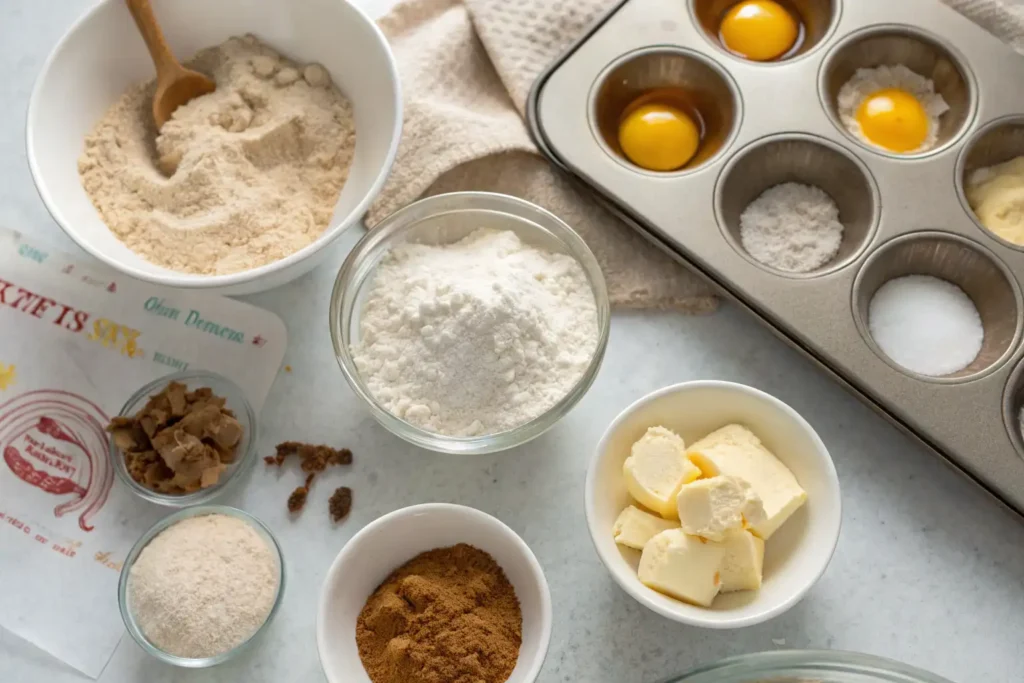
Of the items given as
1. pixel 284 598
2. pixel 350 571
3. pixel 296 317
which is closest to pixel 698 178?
pixel 296 317

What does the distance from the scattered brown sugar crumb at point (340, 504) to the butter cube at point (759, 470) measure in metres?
0.53

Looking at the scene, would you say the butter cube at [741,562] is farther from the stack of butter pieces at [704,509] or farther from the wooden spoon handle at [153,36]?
the wooden spoon handle at [153,36]

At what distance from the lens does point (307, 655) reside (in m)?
1.38

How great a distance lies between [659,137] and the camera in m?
1.60

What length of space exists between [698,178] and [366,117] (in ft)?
1.80

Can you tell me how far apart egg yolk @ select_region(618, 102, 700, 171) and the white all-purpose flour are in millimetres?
331

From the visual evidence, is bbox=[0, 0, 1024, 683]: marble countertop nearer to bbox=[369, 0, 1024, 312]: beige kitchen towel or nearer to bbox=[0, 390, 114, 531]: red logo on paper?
bbox=[369, 0, 1024, 312]: beige kitchen towel

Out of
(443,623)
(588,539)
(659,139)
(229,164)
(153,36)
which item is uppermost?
(153,36)

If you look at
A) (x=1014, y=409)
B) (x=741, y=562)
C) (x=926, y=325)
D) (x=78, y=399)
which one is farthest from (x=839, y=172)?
(x=78, y=399)

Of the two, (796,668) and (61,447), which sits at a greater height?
(61,447)

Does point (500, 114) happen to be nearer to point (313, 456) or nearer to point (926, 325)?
point (313, 456)

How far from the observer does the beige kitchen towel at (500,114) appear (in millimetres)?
1559

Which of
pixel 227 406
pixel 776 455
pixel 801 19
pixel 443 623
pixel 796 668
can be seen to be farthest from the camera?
pixel 801 19

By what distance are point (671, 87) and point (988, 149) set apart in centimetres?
54
